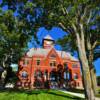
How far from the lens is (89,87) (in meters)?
20.3

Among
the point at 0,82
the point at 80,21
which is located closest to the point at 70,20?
the point at 80,21

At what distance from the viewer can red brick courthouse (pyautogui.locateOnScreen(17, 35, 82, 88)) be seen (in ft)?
215

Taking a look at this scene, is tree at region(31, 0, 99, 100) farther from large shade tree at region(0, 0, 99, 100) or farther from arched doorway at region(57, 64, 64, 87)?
arched doorway at region(57, 64, 64, 87)

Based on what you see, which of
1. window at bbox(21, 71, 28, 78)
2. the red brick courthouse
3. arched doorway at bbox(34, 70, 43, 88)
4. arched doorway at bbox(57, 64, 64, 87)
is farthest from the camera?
arched doorway at bbox(57, 64, 64, 87)

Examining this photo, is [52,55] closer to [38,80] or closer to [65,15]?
[38,80]

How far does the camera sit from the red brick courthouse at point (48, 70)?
6550cm

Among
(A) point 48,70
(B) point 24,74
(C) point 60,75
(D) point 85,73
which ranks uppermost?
(A) point 48,70

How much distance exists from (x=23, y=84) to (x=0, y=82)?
14938mm

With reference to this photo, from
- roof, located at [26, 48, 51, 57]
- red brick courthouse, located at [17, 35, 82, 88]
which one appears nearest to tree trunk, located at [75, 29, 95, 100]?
red brick courthouse, located at [17, 35, 82, 88]

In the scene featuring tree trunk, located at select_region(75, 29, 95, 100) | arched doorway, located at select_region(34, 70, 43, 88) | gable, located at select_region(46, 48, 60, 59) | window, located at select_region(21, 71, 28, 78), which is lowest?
tree trunk, located at select_region(75, 29, 95, 100)

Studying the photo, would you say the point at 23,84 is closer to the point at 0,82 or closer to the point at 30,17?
the point at 0,82

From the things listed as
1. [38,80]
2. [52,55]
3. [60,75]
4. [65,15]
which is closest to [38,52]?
[52,55]

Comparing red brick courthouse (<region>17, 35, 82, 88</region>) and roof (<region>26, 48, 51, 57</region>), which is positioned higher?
roof (<region>26, 48, 51, 57</region>)

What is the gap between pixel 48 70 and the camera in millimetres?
68062
